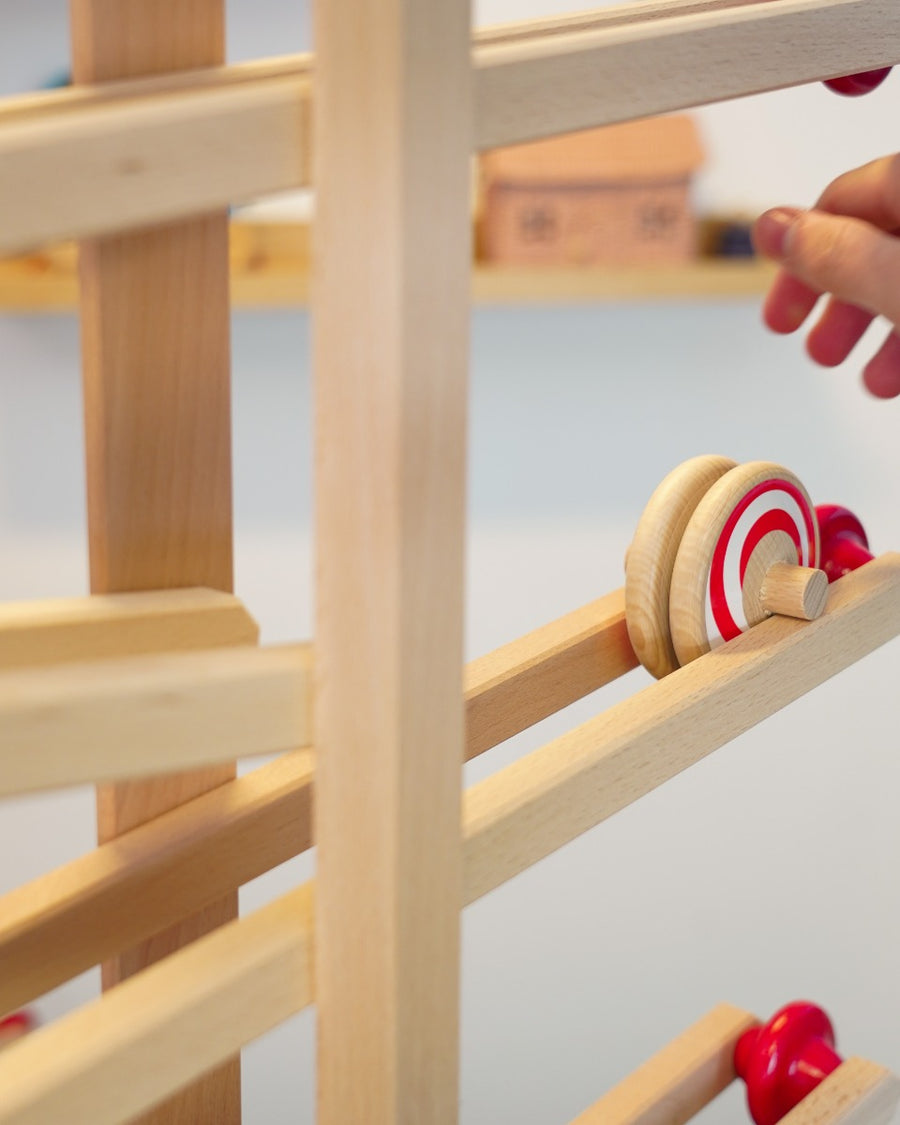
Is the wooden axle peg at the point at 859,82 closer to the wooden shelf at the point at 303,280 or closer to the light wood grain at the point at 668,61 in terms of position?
the light wood grain at the point at 668,61

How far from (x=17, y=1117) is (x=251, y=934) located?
0.08 metres

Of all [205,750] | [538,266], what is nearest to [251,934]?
[205,750]

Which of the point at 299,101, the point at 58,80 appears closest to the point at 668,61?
the point at 299,101

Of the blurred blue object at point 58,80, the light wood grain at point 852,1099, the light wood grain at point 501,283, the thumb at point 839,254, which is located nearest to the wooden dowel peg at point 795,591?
the thumb at point 839,254

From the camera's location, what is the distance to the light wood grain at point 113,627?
44 centimetres

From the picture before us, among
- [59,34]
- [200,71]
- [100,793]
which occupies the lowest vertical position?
[100,793]

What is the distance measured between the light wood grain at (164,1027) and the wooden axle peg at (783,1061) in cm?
37

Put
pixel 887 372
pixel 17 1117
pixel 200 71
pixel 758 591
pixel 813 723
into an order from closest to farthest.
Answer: pixel 17 1117
pixel 200 71
pixel 758 591
pixel 887 372
pixel 813 723

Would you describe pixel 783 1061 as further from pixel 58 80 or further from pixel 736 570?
pixel 58 80

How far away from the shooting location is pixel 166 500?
0.52 meters

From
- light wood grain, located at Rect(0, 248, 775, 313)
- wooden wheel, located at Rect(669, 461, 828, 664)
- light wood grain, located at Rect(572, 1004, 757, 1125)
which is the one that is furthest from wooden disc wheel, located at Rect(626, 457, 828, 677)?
light wood grain, located at Rect(0, 248, 775, 313)

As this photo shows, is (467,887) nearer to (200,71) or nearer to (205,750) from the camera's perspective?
(205,750)

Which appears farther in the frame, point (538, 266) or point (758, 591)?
point (538, 266)

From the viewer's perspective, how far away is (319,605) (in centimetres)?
38
